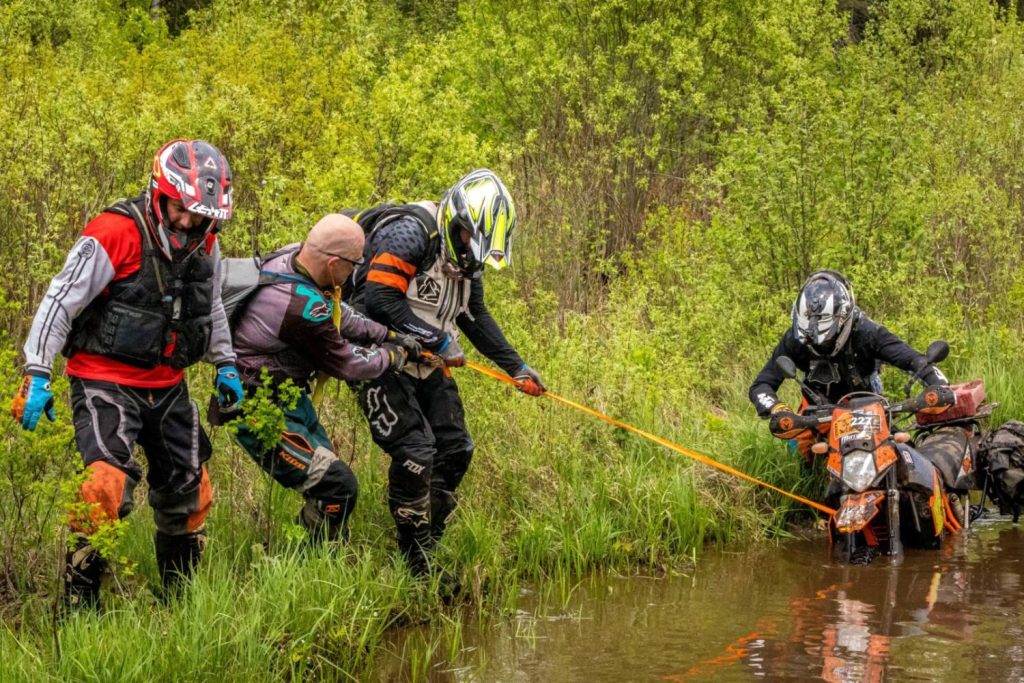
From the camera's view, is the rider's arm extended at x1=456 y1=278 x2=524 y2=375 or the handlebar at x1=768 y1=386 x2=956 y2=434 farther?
the handlebar at x1=768 y1=386 x2=956 y2=434

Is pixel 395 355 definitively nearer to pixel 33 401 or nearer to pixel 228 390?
pixel 228 390

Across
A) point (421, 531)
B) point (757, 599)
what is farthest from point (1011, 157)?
point (421, 531)

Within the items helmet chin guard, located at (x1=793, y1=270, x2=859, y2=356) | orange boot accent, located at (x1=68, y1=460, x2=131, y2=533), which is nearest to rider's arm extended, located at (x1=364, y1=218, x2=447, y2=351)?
orange boot accent, located at (x1=68, y1=460, x2=131, y2=533)

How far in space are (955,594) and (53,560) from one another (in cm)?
482

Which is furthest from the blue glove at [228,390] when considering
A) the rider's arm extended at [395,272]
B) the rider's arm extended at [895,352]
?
the rider's arm extended at [895,352]

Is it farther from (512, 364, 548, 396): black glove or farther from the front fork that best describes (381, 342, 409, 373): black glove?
the front fork

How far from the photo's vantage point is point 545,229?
12758 mm

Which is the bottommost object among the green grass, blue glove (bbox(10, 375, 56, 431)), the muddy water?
the muddy water

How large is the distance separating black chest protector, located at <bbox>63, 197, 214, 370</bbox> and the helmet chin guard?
4361 millimetres

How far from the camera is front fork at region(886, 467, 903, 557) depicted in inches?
309

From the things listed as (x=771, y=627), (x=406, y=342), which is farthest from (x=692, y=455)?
(x=406, y=342)

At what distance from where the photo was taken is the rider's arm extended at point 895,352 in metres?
8.27

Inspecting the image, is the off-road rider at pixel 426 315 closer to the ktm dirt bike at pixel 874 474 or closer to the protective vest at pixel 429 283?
the protective vest at pixel 429 283

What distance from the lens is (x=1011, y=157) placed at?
1515 centimetres
